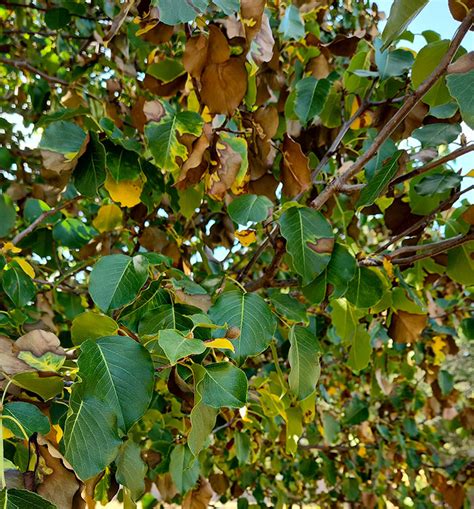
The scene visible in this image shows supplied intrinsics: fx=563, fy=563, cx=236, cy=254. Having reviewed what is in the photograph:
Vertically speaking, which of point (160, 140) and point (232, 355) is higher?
point (160, 140)

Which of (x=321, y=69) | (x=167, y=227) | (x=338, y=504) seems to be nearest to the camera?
(x=321, y=69)

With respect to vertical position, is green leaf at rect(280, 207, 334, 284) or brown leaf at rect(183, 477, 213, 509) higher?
green leaf at rect(280, 207, 334, 284)

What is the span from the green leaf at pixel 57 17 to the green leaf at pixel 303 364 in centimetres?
114

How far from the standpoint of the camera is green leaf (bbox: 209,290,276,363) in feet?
2.46

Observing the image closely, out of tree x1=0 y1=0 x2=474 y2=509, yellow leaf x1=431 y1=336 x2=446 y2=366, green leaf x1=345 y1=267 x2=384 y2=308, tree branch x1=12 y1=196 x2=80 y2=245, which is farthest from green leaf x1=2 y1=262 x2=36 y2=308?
yellow leaf x1=431 y1=336 x2=446 y2=366

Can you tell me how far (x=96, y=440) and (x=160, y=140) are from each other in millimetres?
485

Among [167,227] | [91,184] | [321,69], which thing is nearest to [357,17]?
[321,69]

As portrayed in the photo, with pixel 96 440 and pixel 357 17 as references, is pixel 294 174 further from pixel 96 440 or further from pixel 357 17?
pixel 357 17

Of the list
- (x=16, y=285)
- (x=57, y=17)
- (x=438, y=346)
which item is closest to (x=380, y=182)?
(x=16, y=285)

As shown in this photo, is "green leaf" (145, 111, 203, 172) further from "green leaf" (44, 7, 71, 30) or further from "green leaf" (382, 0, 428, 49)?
"green leaf" (44, 7, 71, 30)

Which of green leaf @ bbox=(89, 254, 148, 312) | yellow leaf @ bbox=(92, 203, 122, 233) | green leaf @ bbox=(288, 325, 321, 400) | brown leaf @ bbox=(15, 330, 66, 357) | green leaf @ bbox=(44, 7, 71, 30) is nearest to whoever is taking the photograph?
brown leaf @ bbox=(15, 330, 66, 357)

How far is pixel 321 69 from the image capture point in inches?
48.4

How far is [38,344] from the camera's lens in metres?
0.60

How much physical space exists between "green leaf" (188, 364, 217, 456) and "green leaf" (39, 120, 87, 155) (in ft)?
1.34
